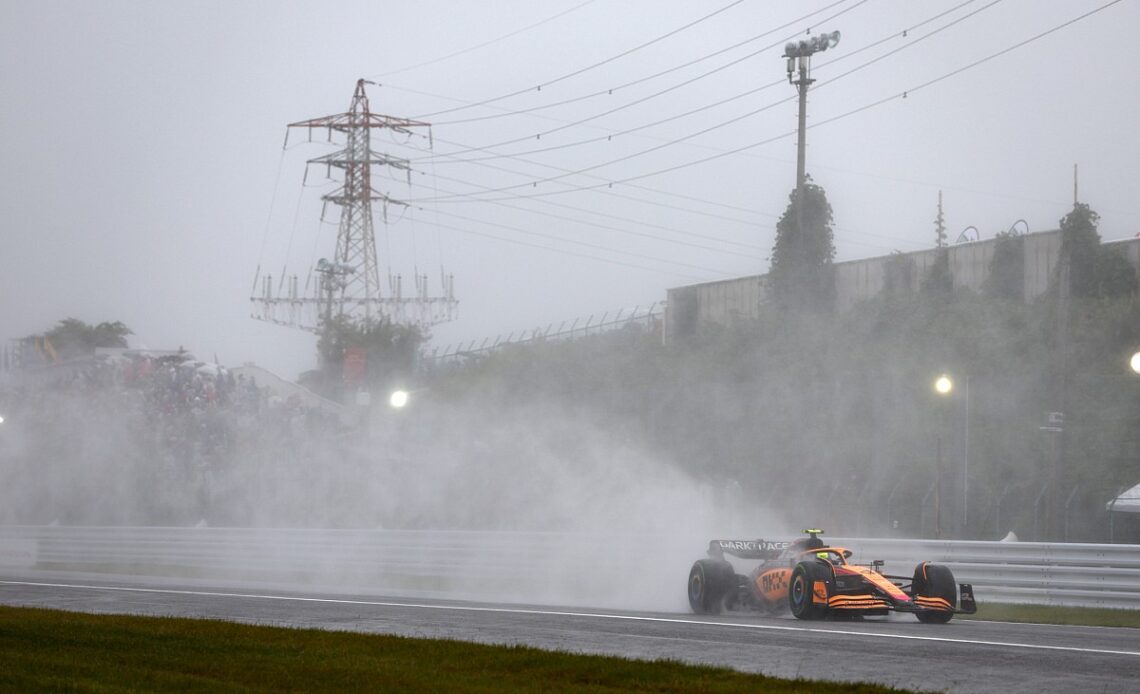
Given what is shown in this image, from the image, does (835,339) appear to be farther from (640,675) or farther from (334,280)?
(640,675)

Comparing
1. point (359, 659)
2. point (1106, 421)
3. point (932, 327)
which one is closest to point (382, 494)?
point (932, 327)

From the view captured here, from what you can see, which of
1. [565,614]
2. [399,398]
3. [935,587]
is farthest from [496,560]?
[935,587]

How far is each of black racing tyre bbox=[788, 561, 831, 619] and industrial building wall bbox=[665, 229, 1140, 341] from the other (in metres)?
27.9

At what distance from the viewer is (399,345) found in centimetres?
6700

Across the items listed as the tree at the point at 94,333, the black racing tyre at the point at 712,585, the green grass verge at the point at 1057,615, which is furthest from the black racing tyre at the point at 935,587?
the tree at the point at 94,333

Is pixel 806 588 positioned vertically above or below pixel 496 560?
above

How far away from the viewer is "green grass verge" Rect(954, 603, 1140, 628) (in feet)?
62.3

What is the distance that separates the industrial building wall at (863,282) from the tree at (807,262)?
99 centimetres

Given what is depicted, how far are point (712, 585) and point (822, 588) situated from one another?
259 cm

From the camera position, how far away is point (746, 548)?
20828 mm

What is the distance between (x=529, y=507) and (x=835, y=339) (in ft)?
42.0

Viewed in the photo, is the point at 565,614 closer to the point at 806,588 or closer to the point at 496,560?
the point at 806,588

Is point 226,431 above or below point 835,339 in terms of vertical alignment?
below

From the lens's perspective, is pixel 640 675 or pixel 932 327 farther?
pixel 932 327
